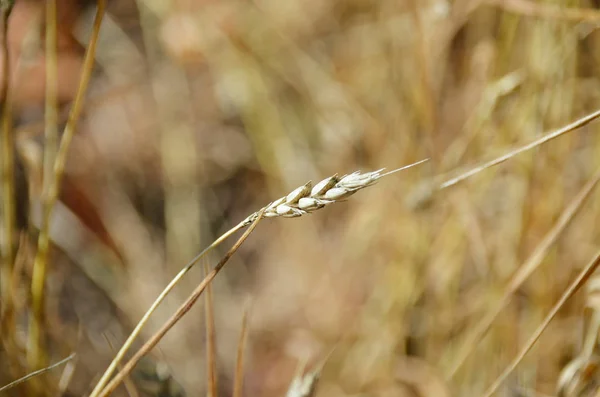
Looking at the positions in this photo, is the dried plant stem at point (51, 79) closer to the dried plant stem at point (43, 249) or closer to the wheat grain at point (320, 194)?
the dried plant stem at point (43, 249)

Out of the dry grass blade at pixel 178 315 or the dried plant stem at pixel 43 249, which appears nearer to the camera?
the dry grass blade at pixel 178 315

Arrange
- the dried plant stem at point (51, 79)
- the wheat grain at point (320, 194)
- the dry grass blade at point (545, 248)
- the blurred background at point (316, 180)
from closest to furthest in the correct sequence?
1. the wheat grain at point (320, 194)
2. the dry grass blade at point (545, 248)
3. the dried plant stem at point (51, 79)
4. the blurred background at point (316, 180)

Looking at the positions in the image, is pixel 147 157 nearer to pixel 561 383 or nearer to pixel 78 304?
pixel 78 304

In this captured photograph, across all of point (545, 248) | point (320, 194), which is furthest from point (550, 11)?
point (320, 194)

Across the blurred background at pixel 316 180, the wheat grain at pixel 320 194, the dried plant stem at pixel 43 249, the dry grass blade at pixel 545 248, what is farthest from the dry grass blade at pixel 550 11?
the dried plant stem at pixel 43 249

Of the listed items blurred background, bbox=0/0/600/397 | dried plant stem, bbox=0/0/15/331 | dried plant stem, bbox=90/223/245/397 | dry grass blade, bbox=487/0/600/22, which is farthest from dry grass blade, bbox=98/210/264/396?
dry grass blade, bbox=487/0/600/22

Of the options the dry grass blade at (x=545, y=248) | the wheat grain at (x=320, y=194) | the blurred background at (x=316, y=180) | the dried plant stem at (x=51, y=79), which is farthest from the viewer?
the blurred background at (x=316, y=180)

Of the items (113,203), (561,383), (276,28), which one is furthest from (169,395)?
(276,28)

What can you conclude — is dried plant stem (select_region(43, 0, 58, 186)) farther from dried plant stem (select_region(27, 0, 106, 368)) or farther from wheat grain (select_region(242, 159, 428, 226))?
wheat grain (select_region(242, 159, 428, 226))

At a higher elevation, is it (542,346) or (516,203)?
(516,203)
